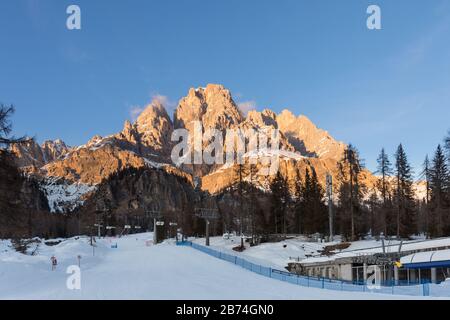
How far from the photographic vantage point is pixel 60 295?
A: 2134 centimetres

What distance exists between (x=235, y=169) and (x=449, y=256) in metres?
46.1

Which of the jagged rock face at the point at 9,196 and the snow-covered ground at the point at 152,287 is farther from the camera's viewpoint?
the jagged rock face at the point at 9,196

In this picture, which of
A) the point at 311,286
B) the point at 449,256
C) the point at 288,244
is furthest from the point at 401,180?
the point at 311,286

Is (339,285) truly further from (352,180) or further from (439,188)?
(439,188)

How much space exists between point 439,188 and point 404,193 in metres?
8.58

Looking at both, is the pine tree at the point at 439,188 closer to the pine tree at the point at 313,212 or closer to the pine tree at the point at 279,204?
the pine tree at the point at 313,212

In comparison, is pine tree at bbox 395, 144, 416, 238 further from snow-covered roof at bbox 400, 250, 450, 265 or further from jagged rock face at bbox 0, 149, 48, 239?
jagged rock face at bbox 0, 149, 48, 239

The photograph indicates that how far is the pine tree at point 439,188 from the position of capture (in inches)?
2338

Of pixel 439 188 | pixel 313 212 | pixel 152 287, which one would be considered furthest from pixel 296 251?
pixel 152 287

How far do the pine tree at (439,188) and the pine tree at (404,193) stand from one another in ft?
11.4

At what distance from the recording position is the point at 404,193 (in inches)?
2857

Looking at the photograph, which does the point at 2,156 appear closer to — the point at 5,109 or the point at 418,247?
the point at 5,109

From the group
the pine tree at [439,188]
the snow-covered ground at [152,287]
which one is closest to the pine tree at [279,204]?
the pine tree at [439,188]

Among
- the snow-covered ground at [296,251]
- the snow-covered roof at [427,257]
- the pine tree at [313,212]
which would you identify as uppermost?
the pine tree at [313,212]
